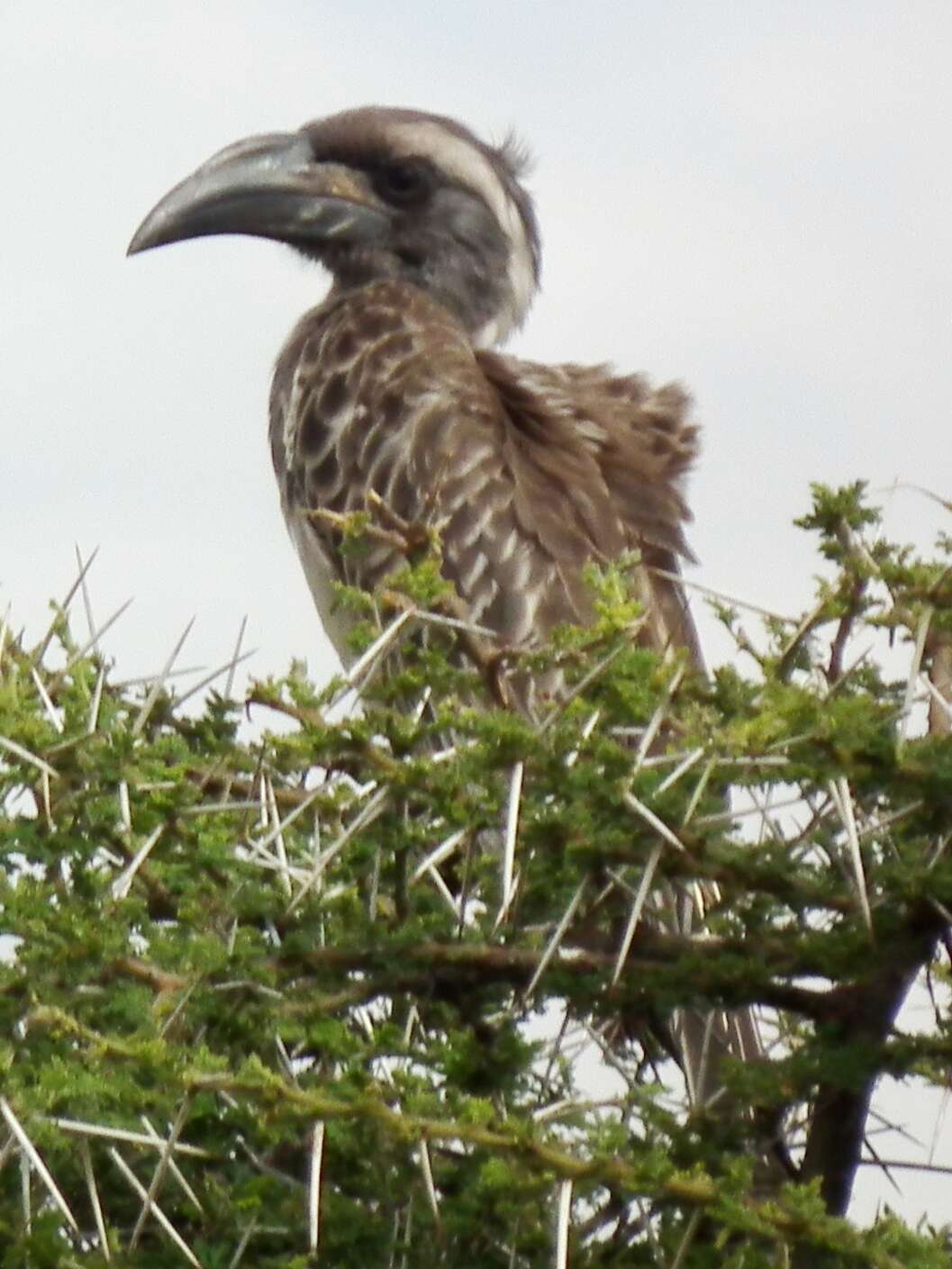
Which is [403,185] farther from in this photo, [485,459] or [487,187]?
[485,459]

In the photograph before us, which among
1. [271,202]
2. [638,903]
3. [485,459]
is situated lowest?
[638,903]

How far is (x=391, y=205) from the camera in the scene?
6496 millimetres

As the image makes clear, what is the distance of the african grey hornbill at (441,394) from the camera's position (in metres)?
5.47

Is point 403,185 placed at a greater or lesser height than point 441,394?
greater

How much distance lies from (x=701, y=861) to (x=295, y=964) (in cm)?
43

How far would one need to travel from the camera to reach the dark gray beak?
5996 millimetres

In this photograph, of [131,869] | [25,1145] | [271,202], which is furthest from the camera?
[271,202]

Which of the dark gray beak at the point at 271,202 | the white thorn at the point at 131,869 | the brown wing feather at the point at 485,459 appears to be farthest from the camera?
the dark gray beak at the point at 271,202

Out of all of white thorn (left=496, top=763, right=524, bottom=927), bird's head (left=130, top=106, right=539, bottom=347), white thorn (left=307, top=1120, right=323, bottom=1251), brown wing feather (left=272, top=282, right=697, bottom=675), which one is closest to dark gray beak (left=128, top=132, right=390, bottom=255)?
bird's head (left=130, top=106, right=539, bottom=347)

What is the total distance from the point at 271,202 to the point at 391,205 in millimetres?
388

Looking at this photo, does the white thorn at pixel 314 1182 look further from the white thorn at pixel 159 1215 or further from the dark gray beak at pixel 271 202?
the dark gray beak at pixel 271 202

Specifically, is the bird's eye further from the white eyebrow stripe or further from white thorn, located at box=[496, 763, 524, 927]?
white thorn, located at box=[496, 763, 524, 927]

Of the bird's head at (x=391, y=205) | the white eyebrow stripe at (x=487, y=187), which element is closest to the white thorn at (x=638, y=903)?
the bird's head at (x=391, y=205)

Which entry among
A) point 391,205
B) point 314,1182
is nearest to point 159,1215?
point 314,1182
